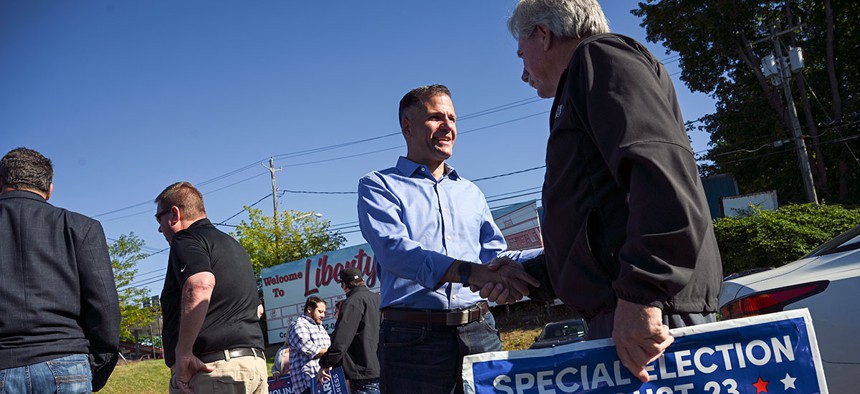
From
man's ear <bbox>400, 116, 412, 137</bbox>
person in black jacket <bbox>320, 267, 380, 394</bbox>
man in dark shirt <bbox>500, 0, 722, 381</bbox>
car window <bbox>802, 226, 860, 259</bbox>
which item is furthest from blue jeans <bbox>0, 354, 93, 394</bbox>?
car window <bbox>802, 226, 860, 259</bbox>

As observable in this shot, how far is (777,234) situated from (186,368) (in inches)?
696

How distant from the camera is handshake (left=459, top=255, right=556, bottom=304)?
2.41 m

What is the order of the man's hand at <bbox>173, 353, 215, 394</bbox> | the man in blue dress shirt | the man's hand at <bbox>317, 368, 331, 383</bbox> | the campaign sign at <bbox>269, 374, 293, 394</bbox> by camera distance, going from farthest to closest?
the campaign sign at <bbox>269, 374, 293, 394</bbox>
the man's hand at <bbox>317, 368, 331, 383</bbox>
the man's hand at <bbox>173, 353, 215, 394</bbox>
the man in blue dress shirt

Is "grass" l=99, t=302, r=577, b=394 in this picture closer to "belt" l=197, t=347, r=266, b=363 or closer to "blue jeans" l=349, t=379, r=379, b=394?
"blue jeans" l=349, t=379, r=379, b=394

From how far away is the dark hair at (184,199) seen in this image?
15.0 ft

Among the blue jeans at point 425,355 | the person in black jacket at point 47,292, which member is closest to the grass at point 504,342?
the person in black jacket at point 47,292

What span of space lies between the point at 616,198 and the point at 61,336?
300 cm

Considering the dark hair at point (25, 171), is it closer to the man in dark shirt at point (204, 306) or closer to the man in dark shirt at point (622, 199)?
the man in dark shirt at point (204, 306)

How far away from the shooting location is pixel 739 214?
21.7m

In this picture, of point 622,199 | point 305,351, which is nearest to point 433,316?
point 622,199

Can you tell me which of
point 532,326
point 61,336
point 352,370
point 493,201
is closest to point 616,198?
point 61,336

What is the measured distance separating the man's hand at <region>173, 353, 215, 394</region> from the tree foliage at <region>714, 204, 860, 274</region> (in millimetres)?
16861

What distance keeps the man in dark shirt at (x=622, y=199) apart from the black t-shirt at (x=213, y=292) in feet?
9.10

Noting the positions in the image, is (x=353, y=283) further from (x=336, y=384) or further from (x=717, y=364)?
(x=717, y=364)
